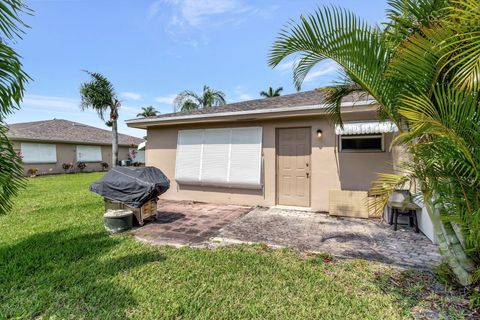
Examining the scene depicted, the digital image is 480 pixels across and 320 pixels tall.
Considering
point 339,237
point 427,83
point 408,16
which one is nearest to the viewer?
point 427,83

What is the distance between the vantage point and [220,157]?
8.83m

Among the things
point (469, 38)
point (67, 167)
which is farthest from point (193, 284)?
point (67, 167)

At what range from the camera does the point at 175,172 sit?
9758 mm

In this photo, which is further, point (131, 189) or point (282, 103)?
point (282, 103)

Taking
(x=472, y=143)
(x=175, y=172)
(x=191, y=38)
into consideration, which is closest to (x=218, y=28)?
(x=191, y=38)

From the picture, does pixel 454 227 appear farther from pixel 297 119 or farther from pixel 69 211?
pixel 69 211

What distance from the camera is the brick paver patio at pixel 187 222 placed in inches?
215

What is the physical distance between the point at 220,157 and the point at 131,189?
11.6 feet

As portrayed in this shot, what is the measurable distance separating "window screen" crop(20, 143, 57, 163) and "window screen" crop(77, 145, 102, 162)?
93.5 inches

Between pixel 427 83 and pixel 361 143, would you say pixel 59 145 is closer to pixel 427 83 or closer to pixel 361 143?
pixel 361 143

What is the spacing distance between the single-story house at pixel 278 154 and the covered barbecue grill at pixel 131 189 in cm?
291

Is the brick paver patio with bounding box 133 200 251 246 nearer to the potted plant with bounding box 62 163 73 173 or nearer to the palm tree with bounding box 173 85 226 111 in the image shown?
the palm tree with bounding box 173 85 226 111

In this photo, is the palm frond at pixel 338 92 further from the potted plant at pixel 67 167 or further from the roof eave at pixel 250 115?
the potted plant at pixel 67 167

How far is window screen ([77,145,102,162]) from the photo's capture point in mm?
24997
